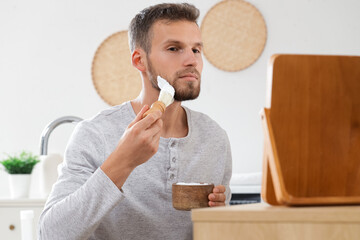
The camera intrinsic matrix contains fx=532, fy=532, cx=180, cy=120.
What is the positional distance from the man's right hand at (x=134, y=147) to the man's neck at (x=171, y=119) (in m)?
0.42

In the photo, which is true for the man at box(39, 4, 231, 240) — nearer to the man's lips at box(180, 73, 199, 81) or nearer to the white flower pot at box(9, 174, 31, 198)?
the man's lips at box(180, 73, 199, 81)

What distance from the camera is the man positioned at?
106 centimetres

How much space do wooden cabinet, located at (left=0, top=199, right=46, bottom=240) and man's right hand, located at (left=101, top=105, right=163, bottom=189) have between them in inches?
53.5

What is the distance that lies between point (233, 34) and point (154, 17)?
2.08m

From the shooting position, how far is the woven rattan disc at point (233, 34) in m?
3.40

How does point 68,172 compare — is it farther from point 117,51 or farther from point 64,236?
point 117,51

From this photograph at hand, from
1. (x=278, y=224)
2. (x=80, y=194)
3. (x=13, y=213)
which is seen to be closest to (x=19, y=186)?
(x=13, y=213)

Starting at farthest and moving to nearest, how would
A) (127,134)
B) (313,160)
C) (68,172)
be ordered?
(68,172) < (127,134) < (313,160)

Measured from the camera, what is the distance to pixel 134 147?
100 cm

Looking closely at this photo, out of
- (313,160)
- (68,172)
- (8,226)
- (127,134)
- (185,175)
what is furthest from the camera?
(8,226)

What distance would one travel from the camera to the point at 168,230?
132cm

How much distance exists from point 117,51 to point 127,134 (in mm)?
2788

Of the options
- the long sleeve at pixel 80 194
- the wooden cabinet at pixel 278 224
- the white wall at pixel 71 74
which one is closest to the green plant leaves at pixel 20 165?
the white wall at pixel 71 74

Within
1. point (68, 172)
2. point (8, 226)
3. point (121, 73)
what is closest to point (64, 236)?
point (68, 172)
